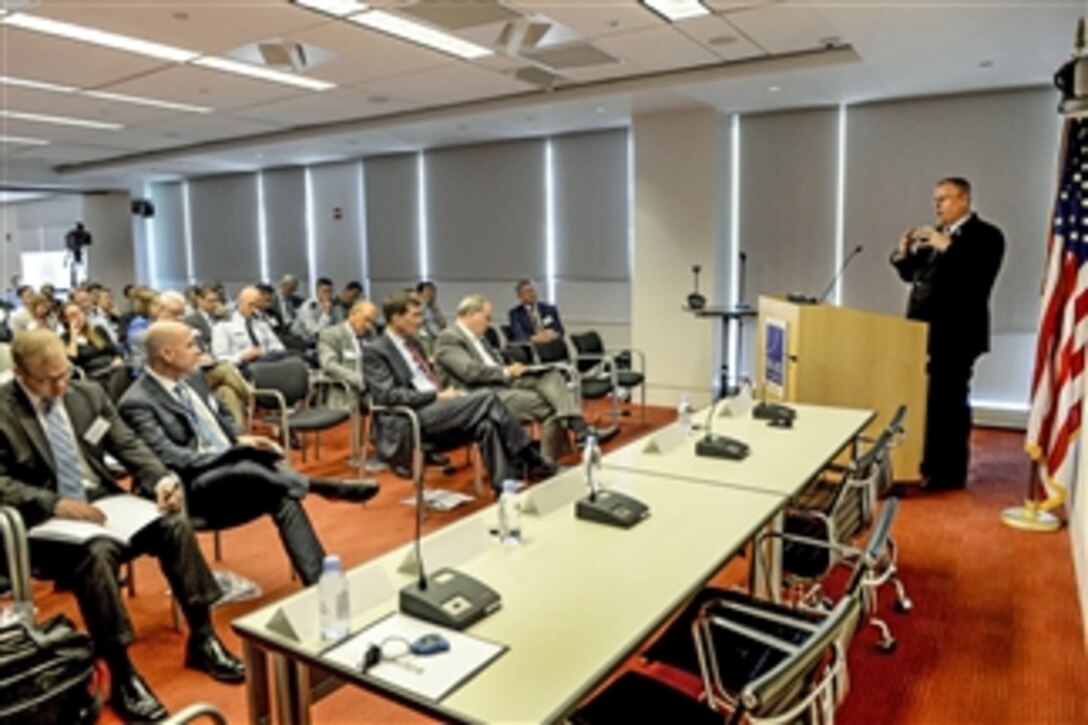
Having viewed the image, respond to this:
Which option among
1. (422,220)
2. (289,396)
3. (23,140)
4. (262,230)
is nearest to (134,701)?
(289,396)

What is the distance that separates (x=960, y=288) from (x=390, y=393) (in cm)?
325

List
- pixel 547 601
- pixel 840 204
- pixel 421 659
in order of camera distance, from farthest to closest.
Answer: pixel 840 204 → pixel 547 601 → pixel 421 659

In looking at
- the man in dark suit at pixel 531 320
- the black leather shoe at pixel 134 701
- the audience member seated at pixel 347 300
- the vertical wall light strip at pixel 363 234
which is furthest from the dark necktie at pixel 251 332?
the black leather shoe at pixel 134 701

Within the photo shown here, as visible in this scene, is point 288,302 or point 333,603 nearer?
point 333,603

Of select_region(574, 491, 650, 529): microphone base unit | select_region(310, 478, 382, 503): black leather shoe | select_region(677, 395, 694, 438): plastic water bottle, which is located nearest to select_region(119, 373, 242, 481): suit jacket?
select_region(310, 478, 382, 503): black leather shoe

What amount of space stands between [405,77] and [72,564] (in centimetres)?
438

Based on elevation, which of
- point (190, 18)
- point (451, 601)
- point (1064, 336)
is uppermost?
point (190, 18)

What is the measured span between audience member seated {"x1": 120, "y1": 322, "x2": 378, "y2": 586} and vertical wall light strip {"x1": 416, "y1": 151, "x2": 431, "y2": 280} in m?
6.35

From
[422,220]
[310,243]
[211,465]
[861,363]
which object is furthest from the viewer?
[310,243]

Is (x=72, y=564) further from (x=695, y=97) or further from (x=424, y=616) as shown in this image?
(x=695, y=97)

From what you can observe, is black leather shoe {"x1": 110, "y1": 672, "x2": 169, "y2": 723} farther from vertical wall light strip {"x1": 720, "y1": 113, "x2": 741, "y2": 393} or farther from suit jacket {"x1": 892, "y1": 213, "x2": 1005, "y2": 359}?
vertical wall light strip {"x1": 720, "y1": 113, "x2": 741, "y2": 393}

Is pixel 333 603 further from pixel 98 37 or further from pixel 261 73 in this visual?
pixel 261 73

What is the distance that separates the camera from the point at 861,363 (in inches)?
174

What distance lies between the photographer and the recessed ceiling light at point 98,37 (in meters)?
4.30
